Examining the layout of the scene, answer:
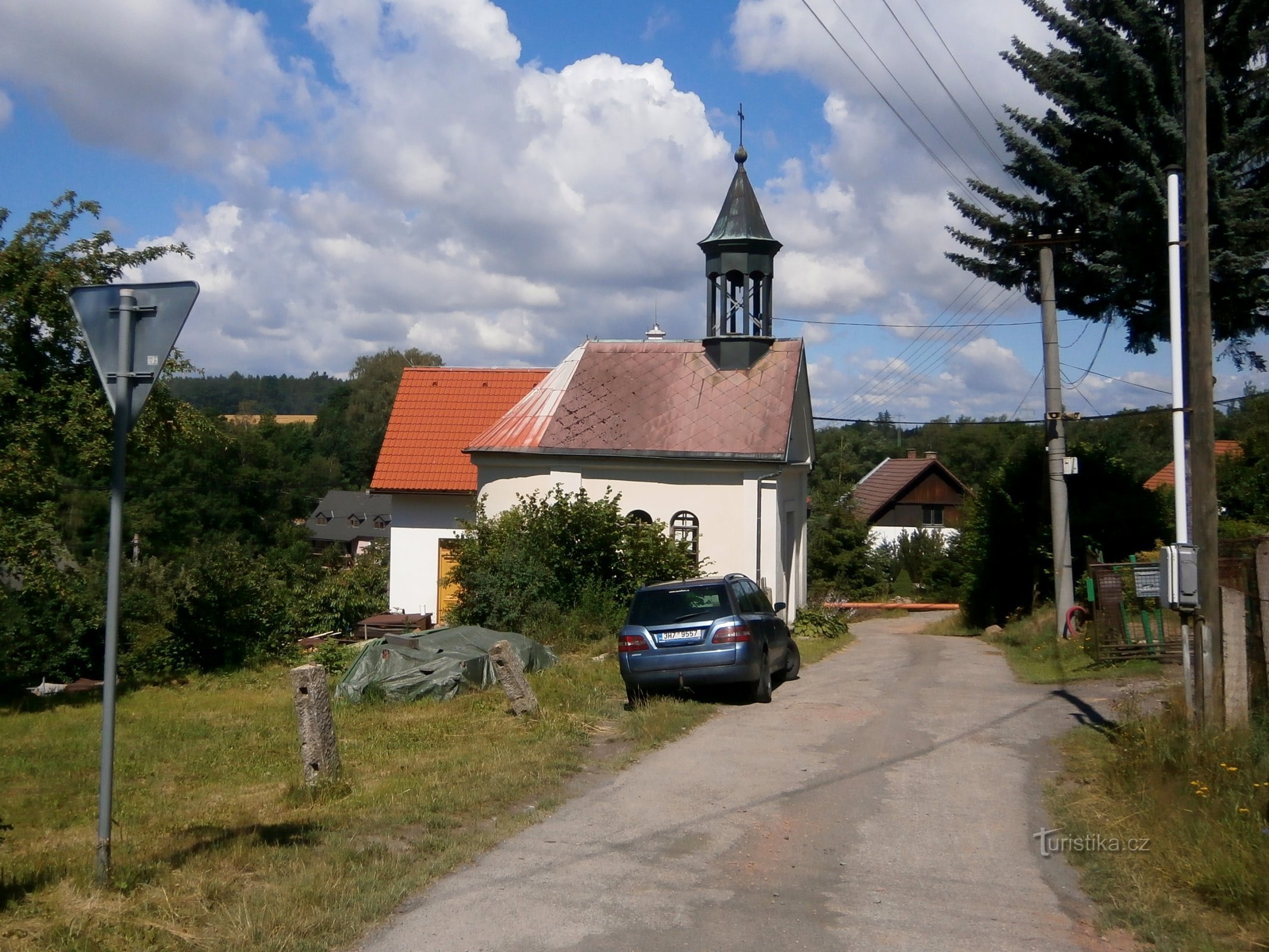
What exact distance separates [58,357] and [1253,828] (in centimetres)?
1717

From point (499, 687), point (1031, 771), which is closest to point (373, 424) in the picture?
point (499, 687)

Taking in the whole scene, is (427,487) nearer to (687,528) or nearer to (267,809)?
(687,528)

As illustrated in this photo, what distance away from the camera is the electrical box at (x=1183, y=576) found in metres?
9.77

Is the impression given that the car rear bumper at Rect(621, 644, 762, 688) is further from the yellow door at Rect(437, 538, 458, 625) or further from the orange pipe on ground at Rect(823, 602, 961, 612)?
the orange pipe on ground at Rect(823, 602, 961, 612)

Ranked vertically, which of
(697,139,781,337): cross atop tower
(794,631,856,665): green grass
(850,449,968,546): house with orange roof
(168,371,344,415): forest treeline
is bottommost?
(794,631,856,665): green grass

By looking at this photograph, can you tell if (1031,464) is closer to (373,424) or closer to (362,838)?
(362,838)

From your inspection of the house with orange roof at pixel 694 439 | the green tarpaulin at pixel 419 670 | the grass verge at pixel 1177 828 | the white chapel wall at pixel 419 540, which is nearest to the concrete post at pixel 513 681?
the green tarpaulin at pixel 419 670

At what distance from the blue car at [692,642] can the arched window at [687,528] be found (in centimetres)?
1135

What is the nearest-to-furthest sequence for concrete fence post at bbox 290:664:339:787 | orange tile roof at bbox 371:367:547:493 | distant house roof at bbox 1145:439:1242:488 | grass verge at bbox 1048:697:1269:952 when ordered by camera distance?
grass verge at bbox 1048:697:1269:952 < concrete fence post at bbox 290:664:339:787 < orange tile roof at bbox 371:367:547:493 < distant house roof at bbox 1145:439:1242:488

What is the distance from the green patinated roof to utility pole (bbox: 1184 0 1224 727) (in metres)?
16.5

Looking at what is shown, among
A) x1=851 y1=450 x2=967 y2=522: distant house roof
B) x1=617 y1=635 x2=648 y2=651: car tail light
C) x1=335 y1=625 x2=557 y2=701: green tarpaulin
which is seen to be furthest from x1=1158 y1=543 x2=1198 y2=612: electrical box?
x1=851 y1=450 x2=967 y2=522: distant house roof

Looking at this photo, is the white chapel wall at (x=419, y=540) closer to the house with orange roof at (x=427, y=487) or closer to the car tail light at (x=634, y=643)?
the house with orange roof at (x=427, y=487)

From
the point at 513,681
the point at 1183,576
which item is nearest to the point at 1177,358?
the point at 1183,576

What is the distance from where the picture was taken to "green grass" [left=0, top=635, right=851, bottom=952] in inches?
218
